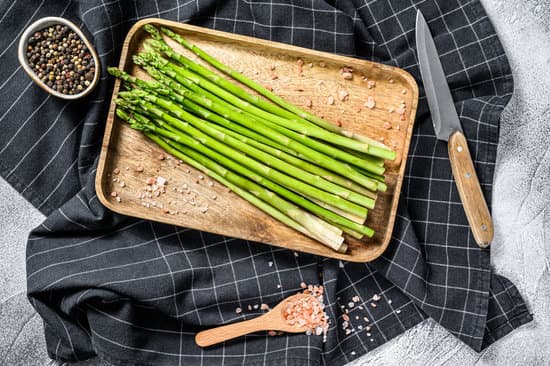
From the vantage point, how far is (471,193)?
2.34 m

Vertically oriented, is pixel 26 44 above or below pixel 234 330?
above

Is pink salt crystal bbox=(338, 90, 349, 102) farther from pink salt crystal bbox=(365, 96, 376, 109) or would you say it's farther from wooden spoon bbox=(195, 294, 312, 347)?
wooden spoon bbox=(195, 294, 312, 347)

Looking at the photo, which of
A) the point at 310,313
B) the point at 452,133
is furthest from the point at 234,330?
the point at 452,133

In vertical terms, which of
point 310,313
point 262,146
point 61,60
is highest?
point 61,60

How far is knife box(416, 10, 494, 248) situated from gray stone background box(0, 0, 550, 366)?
19 cm

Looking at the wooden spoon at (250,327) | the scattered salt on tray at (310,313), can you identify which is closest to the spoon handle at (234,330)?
the wooden spoon at (250,327)

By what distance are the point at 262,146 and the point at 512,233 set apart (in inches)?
48.5

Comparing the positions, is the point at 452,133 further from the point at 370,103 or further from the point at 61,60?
the point at 61,60

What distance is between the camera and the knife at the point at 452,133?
2336 millimetres

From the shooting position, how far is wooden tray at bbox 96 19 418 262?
7.50 ft

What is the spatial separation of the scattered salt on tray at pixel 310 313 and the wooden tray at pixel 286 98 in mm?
266

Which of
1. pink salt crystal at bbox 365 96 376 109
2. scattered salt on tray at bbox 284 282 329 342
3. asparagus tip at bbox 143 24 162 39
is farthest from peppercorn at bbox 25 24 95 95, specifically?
scattered salt on tray at bbox 284 282 329 342

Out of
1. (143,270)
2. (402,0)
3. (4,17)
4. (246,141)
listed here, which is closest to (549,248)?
(402,0)

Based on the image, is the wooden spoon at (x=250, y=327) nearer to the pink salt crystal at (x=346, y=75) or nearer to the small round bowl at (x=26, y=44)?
the pink salt crystal at (x=346, y=75)
